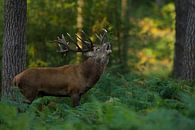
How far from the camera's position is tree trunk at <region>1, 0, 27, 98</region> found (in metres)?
13.9

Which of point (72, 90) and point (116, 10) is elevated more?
point (116, 10)

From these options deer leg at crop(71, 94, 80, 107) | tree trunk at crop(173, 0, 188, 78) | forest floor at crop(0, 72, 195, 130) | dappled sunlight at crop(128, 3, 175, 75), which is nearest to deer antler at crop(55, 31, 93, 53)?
forest floor at crop(0, 72, 195, 130)

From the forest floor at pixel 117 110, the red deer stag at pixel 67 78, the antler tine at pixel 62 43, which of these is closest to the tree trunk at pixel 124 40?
the forest floor at pixel 117 110

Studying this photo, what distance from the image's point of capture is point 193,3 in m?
14.2

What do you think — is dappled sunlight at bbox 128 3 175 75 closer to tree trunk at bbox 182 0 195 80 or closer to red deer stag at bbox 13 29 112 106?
tree trunk at bbox 182 0 195 80

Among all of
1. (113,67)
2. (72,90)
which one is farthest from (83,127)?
(113,67)

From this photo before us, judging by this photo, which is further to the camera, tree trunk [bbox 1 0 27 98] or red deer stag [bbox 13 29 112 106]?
tree trunk [bbox 1 0 27 98]

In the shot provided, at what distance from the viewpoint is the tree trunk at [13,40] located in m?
13.9

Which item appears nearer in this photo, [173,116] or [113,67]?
[173,116]

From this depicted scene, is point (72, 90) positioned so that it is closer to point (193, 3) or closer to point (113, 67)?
point (193, 3)

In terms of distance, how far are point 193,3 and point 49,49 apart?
282 inches

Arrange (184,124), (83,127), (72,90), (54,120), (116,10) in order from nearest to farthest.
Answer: (184,124)
(83,127)
(54,120)
(72,90)
(116,10)

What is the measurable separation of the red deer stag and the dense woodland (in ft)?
0.88

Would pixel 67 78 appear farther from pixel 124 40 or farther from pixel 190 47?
pixel 124 40
